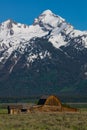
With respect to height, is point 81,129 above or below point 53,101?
below

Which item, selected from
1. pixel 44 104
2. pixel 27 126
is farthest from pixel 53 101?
pixel 27 126

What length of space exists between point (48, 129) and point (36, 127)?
2845mm

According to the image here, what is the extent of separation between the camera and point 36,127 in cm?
5922

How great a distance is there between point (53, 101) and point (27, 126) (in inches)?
3596

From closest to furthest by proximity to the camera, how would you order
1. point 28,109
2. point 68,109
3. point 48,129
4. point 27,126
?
1. point 48,129
2. point 27,126
3. point 28,109
4. point 68,109

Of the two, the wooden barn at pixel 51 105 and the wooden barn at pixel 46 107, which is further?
the wooden barn at pixel 51 105

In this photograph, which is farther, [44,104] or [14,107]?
Answer: [44,104]

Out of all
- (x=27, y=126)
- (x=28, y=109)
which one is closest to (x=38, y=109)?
(x=28, y=109)

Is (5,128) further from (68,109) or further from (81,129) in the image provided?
(68,109)

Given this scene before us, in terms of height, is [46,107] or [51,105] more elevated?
[51,105]

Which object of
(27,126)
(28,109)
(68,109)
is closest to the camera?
(27,126)

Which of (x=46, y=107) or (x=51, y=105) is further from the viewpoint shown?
(x=51, y=105)

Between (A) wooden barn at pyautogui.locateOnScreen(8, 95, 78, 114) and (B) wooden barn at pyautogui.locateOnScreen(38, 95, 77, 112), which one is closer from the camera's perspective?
(A) wooden barn at pyautogui.locateOnScreen(8, 95, 78, 114)

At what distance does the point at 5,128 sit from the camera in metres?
57.6
